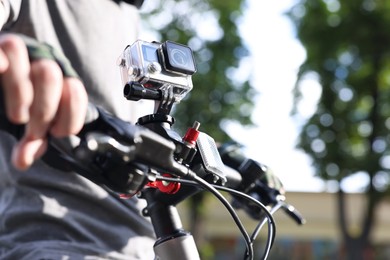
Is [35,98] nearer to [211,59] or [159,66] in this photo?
[159,66]

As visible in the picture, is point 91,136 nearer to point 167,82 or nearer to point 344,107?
point 167,82

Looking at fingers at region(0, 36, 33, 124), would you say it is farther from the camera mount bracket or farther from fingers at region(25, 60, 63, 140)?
the camera mount bracket

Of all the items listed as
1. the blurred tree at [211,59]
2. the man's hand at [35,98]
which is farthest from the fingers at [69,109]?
the blurred tree at [211,59]

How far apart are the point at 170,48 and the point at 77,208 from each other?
586 millimetres

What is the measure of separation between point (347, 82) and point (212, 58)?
377cm

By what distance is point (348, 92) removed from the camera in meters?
16.9

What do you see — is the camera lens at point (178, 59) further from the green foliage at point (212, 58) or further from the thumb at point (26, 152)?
the green foliage at point (212, 58)

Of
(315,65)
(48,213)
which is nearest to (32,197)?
(48,213)

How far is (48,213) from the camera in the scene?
1524 mm

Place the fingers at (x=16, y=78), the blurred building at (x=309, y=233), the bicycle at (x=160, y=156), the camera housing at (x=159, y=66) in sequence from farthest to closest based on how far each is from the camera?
1. the blurred building at (x=309, y=233)
2. the camera housing at (x=159, y=66)
3. the bicycle at (x=160, y=156)
4. the fingers at (x=16, y=78)

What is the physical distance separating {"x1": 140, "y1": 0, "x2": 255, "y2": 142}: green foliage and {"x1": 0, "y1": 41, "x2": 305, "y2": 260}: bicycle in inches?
533

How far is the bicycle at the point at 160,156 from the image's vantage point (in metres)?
0.90

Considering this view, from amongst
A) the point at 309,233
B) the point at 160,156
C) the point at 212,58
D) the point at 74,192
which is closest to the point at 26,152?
the point at 160,156

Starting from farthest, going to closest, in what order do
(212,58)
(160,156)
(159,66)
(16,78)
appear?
(212,58) < (159,66) < (160,156) < (16,78)
